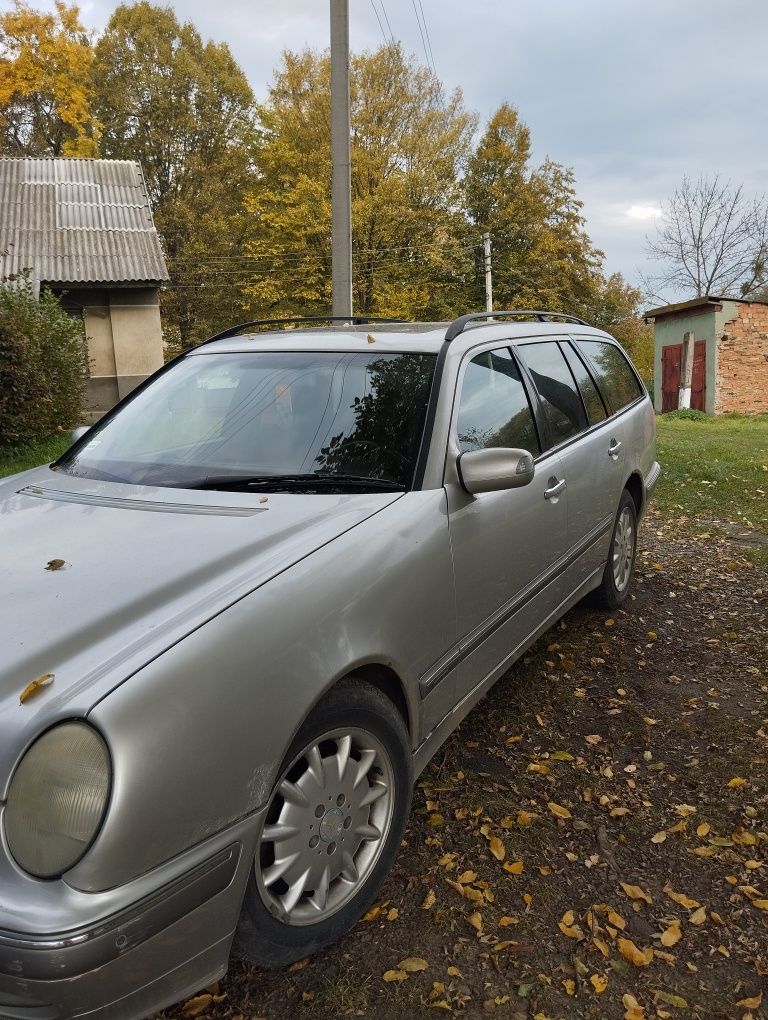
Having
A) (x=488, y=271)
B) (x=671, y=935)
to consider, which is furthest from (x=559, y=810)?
(x=488, y=271)

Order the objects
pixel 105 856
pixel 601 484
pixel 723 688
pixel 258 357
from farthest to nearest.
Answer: pixel 601 484, pixel 723 688, pixel 258 357, pixel 105 856

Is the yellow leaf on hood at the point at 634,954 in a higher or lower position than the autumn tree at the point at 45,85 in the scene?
lower

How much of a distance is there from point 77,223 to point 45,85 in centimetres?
1623

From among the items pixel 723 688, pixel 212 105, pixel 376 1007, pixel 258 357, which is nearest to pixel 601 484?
pixel 723 688

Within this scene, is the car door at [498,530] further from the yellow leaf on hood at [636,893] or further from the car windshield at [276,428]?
the yellow leaf on hood at [636,893]

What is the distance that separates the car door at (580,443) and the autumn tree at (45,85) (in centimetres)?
3114

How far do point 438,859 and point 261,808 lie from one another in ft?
3.57

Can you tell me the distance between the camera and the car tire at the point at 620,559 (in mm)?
4711

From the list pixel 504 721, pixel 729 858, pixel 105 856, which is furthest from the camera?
pixel 504 721

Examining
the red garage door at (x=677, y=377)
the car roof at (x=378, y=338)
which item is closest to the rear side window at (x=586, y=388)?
the car roof at (x=378, y=338)

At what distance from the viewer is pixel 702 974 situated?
2.18 m

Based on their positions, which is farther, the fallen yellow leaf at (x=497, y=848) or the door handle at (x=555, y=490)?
the door handle at (x=555, y=490)

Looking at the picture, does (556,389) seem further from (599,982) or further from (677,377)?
(677,377)

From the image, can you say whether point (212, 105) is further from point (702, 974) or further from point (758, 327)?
point (702, 974)
